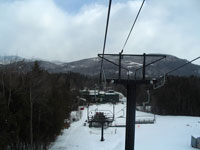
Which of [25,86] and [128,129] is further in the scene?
[25,86]

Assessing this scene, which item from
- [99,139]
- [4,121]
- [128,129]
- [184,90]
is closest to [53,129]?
[4,121]

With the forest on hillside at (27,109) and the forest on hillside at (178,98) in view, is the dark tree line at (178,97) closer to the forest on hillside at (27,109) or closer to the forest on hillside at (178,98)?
the forest on hillside at (178,98)

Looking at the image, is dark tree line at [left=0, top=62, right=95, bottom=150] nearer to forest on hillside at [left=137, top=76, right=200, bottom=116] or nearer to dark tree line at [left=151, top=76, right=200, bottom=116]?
forest on hillside at [left=137, top=76, right=200, bottom=116]

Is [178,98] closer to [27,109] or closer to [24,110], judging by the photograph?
[27,109]

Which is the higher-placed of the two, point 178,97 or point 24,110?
point 178,97

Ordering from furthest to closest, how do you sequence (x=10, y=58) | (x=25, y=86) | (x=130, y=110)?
(x=25, y=86)
(x=10, y=58)
(x=130, y=110)

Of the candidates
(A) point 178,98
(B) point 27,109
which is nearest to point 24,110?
(B) point 27,109

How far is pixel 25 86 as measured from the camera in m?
9.24

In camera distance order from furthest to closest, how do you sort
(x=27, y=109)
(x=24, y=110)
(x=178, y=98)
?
(x=178, y=98) < (x=27, y=109) < (x=24, y=110)

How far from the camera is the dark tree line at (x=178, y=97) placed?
3344cm

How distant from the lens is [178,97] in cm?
3447

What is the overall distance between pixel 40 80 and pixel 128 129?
702 centimetres

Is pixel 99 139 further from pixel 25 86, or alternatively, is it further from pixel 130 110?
pixel 130 110

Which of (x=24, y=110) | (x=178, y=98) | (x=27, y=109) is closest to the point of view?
(x=24, y=110)
